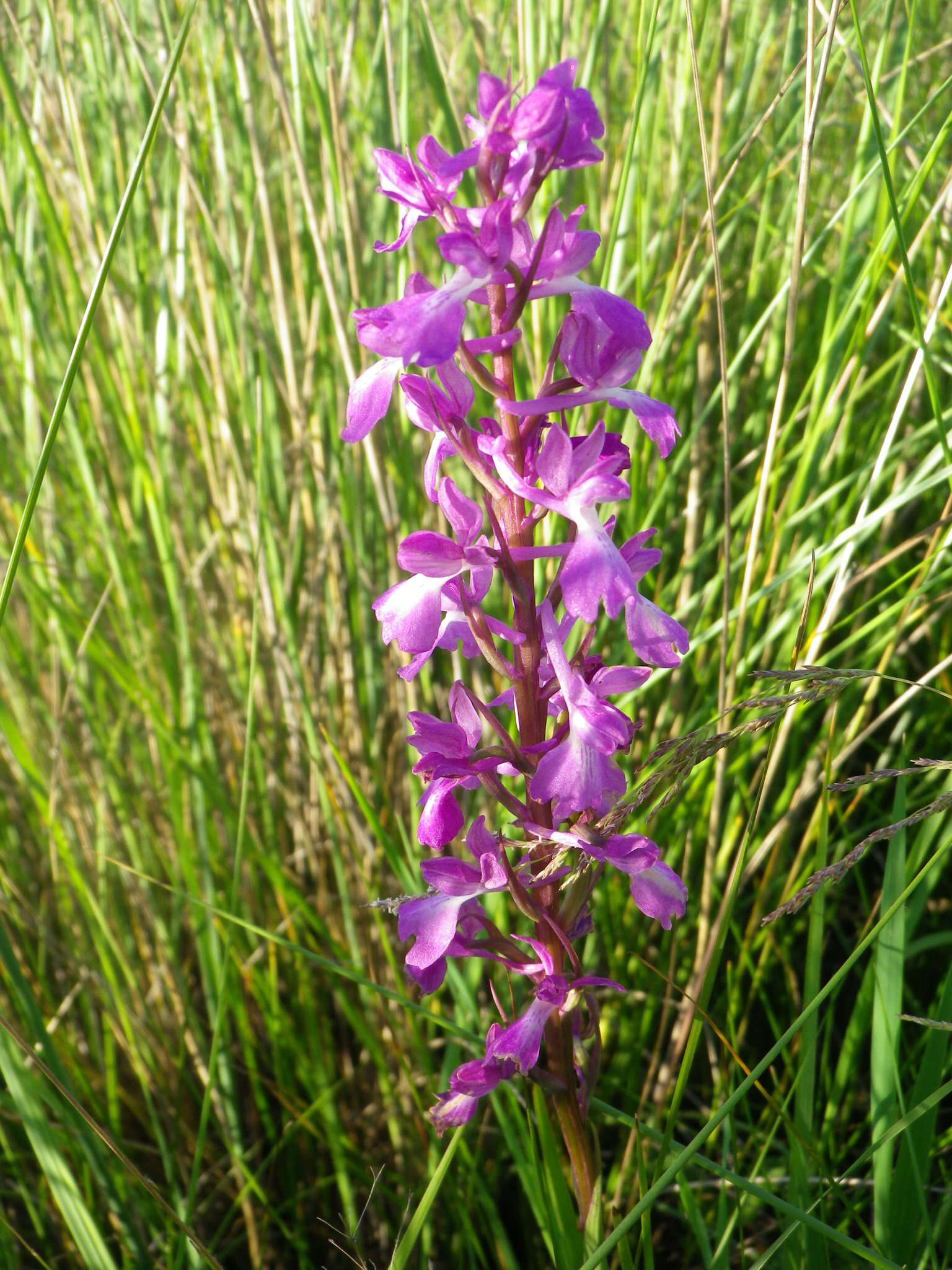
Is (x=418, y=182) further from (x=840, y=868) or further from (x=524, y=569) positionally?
(x=840, y=868)

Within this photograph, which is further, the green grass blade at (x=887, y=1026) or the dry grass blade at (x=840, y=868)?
the green grass blade at (x=887, y=1026)

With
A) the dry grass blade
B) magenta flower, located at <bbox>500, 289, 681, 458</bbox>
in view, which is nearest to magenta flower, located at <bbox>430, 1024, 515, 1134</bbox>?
the dry grass blade

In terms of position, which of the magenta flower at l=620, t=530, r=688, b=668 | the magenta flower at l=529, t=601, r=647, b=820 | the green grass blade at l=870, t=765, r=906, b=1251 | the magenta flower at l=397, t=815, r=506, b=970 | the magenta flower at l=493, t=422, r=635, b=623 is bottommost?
the green grass blade at l=870, t=765, r=906, b=1251

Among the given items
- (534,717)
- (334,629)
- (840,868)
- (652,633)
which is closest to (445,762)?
(534,717)

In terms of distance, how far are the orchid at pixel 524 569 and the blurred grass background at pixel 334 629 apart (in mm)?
372

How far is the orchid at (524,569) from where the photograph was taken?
692 mm

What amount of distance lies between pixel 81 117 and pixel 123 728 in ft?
3.62

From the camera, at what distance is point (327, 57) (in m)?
1.26

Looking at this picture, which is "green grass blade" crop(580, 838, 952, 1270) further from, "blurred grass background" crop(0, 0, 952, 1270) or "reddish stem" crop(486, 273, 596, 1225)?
"blurred grass background" crop(0, 0, 952, 1270)

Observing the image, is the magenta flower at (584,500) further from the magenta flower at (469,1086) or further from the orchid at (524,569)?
the magenta flower at (469,1086)

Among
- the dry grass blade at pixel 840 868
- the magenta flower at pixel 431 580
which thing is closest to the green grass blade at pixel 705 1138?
the dry grass blade at pixel 840 868

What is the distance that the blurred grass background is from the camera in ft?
4.36

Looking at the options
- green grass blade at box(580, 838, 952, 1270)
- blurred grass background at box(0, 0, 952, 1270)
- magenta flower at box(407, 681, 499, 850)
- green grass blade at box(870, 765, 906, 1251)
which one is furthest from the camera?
blurred grass background at box(0, 0, 952, 1270)

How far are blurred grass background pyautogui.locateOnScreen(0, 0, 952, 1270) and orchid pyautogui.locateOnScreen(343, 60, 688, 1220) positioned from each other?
0.37m
